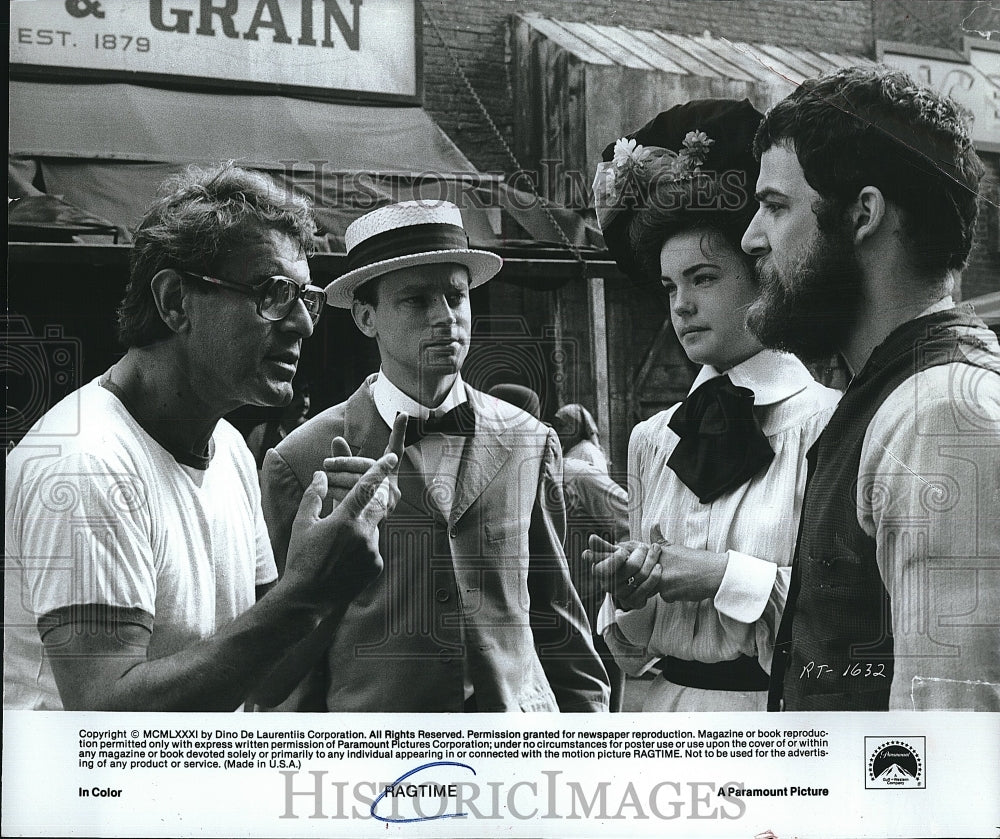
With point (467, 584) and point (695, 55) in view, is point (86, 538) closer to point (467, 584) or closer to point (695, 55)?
point (467, 584)

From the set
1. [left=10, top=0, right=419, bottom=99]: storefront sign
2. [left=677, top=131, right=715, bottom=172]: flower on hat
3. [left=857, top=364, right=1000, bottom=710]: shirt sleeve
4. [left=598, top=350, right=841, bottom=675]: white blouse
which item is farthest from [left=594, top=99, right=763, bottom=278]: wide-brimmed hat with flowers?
[left=857, top=364, right=1000, bottom=710]: shirt sleeve

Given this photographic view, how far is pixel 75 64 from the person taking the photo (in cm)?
399

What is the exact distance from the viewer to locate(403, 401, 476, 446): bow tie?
12.9 ft

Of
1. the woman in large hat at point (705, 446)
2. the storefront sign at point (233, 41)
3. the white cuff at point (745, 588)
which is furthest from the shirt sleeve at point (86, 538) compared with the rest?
the white cuff at point (745, 588)

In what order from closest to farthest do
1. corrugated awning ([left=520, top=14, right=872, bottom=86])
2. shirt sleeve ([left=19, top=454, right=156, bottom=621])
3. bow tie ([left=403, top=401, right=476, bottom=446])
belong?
shirt sleeve ([left=19, top=454, right=156, bottom=621]), bow tie ([left=403, top=401, right=476, bottom=446]), corrugated awning ([left=520, top=14, right=872, bottom=86])

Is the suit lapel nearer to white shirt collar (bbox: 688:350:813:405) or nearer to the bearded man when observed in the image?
white shirt collar (bbox: 688:350:813:405)

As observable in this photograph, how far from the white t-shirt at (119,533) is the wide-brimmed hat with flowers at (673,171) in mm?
1582

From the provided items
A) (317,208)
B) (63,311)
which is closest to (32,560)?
(63,311)

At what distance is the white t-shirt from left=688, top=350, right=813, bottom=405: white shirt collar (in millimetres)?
1845

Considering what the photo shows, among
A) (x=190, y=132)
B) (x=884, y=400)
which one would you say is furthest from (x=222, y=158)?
(x=884, y=400)

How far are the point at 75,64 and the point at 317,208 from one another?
104 cm

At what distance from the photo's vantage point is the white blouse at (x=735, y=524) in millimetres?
3896

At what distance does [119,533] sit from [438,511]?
113cm

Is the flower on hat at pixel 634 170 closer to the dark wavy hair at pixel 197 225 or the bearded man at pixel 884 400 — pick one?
the bearded man at pixel 884 400
